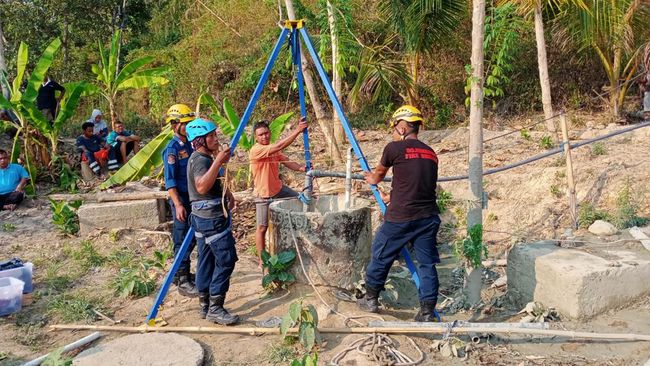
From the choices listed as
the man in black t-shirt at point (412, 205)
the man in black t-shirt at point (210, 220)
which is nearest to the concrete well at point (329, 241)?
the man in black t-shirt at point (412, 205)

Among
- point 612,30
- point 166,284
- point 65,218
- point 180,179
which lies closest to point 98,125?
point 65,218

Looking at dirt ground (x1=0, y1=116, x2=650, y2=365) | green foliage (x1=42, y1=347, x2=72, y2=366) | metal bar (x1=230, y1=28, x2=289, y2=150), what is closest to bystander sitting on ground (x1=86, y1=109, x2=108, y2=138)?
dirt ground (x1=0, y1=116, x2=650, y2=365)

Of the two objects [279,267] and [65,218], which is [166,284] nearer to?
[279,267]

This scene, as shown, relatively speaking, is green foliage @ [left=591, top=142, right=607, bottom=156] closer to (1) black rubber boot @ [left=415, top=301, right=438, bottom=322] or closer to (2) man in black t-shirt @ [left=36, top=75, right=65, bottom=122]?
(1) black rubber boot @ [left=415, top=301, right=438, bottom=322]

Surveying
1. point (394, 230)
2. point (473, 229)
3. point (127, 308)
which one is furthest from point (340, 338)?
point (127, 308)

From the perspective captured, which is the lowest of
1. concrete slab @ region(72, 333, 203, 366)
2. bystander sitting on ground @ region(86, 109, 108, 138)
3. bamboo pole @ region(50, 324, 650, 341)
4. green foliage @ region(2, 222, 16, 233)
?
concrete slab @ region(72, 333, 203, 366)

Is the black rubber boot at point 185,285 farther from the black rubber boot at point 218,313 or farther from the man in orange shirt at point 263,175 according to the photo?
the man in orange shirt at point 263,175

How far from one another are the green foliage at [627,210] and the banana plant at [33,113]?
27.2ft

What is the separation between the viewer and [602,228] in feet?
21.5

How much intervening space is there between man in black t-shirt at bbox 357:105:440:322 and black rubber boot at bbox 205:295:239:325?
1.32 meters

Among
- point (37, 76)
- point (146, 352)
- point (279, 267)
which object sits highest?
point (37, 76)

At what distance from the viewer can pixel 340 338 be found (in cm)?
466

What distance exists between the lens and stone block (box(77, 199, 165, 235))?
305 inches

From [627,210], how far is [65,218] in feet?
22.8
